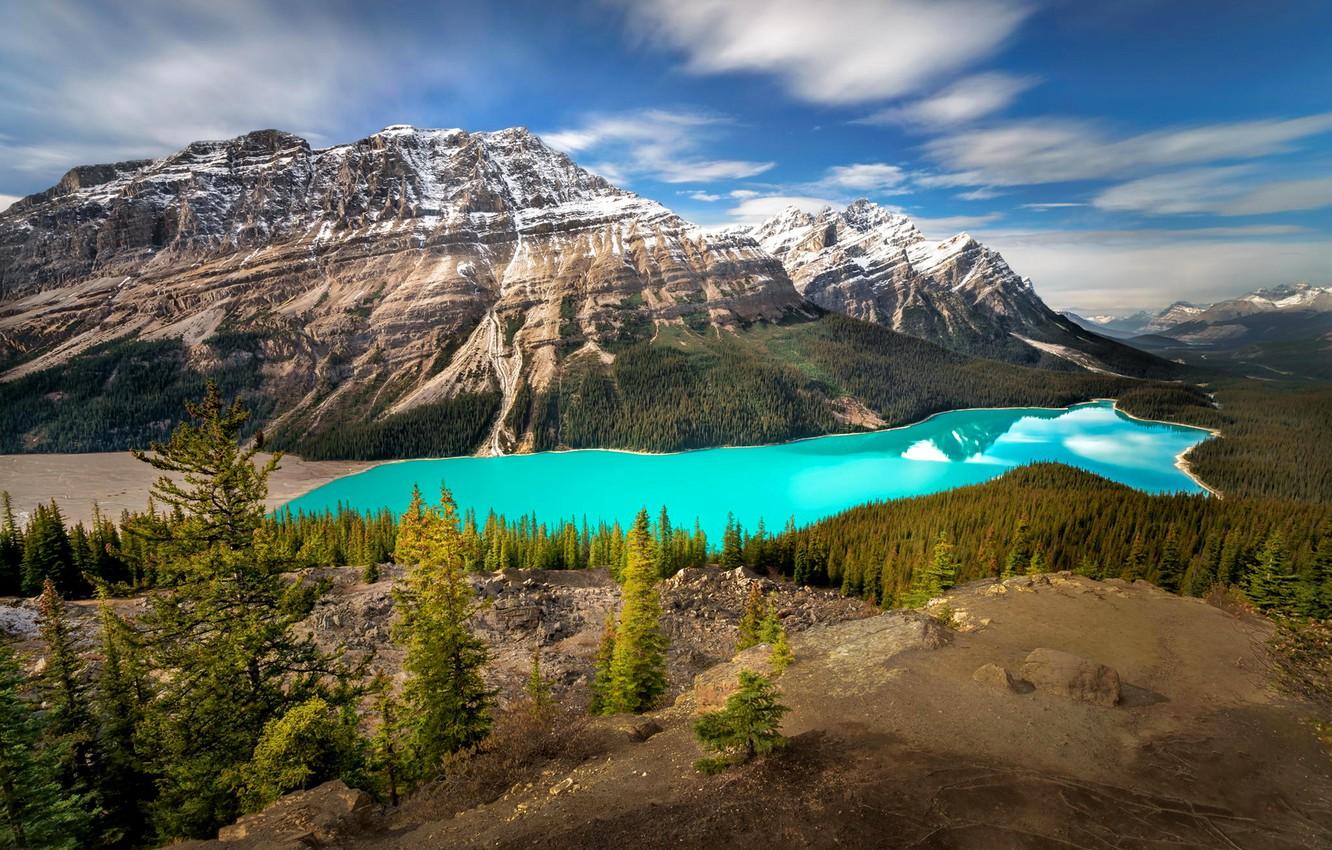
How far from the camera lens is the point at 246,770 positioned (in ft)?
52.4

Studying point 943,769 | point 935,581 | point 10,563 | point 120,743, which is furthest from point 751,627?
point 10,563

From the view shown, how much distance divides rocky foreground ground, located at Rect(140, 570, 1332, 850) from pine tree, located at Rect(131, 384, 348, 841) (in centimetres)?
242

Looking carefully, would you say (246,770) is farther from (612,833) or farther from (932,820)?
(932,820)

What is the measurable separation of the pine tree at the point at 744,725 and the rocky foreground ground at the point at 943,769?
63 centimetres

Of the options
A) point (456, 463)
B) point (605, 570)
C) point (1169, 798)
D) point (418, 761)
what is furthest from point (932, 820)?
point (456, 463)

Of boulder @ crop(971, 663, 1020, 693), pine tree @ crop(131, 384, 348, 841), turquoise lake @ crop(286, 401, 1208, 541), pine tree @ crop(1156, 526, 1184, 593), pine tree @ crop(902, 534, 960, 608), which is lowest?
turquoise lake @ crop(286, 401, 1208, 541)

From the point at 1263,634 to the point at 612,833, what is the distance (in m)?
33.9

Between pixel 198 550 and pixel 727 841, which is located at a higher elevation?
pixel 198 550

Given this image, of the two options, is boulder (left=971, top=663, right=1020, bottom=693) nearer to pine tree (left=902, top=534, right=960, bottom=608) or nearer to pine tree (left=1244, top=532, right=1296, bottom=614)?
pine tree (left=902, top=534, right=960, bottom=608)

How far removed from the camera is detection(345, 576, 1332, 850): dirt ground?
13609mm

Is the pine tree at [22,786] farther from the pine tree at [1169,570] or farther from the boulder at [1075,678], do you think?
the pine tree at [1169,570]

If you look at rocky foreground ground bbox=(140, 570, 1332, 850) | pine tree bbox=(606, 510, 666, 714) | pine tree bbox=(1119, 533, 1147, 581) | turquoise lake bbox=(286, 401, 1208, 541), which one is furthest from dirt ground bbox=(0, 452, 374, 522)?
pine tree bbox=(1119, 533, 1147, 581)

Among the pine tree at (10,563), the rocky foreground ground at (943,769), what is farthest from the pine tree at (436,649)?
the pine tree at (10,563)

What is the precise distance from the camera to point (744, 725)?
52.9 feet
